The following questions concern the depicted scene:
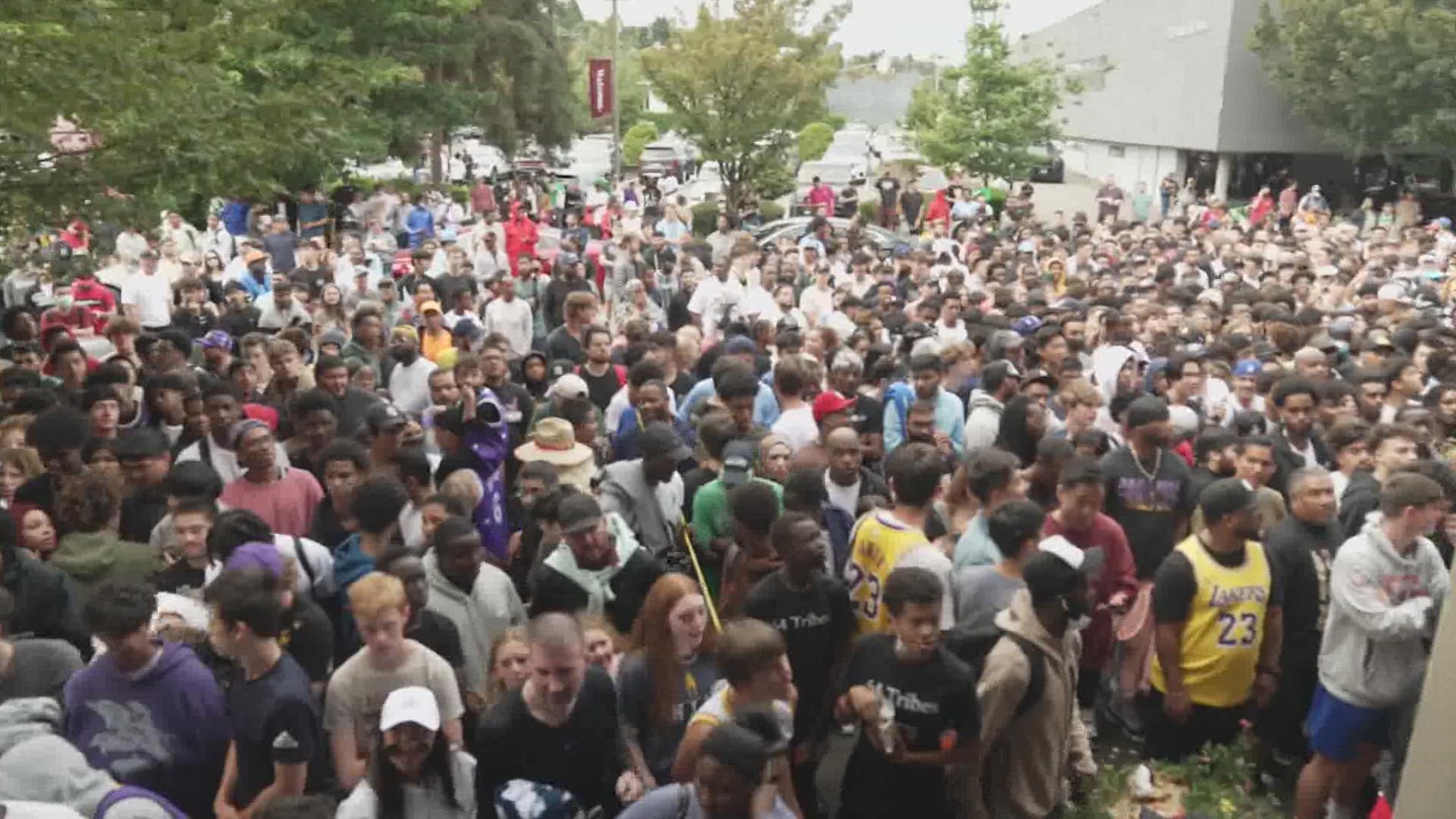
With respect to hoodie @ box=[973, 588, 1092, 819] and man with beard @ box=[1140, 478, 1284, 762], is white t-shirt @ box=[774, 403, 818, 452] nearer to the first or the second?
man with beard @ box=[1140, 478, 1284, 762]

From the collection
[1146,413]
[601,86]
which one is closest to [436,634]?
[1146,413]

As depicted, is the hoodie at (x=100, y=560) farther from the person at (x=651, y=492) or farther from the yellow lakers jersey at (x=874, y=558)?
the yellow lakers jersey at (x=874, y=558)

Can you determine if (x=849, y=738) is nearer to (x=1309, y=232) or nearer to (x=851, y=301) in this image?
(x=851, y=301)

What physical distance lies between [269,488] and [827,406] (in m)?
3.42

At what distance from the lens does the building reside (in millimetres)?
40219

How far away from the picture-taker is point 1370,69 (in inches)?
1323

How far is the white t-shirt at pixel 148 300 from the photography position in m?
13.1

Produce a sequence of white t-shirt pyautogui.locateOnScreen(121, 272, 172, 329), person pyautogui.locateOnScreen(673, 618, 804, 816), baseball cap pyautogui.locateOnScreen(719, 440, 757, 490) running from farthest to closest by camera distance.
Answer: white t-shirt pyautogui.locateOnScreen(121, 272, 172, 329)
baseball cap pyautogui.locateOnScreen(719, 440, 757, 490)
person pyautogui.locateOnScreen(673, 618, 804, 816)

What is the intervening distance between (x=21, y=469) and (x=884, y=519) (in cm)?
464

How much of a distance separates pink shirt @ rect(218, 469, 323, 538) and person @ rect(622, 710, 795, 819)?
11.3ft

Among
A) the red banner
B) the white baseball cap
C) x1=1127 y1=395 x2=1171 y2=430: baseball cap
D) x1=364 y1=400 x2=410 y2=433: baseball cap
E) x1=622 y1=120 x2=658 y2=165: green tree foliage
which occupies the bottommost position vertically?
the white baseball cap

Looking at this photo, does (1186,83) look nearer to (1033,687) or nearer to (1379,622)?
(1379,622)

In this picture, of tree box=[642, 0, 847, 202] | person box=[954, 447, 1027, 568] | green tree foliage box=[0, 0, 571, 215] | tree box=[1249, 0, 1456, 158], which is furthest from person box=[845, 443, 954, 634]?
tree box=[1249, 0, 1456, 158]

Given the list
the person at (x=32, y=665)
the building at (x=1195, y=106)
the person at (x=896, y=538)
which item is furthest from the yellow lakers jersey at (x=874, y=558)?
the building at (x=1195, y=106)
